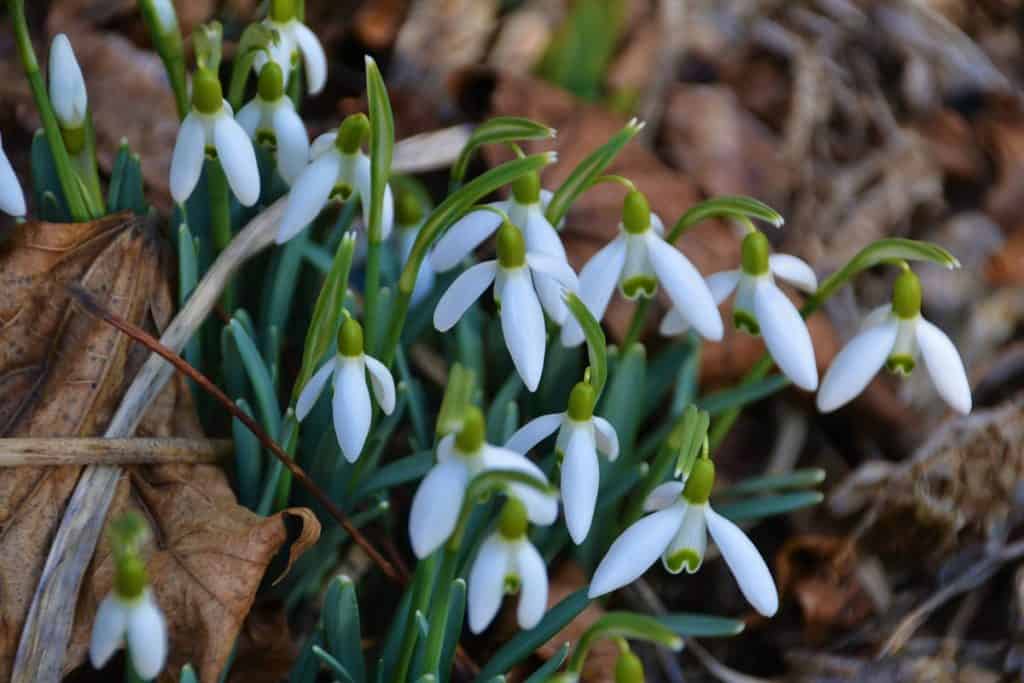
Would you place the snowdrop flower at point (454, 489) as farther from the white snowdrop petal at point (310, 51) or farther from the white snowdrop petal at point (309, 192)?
the white snowdrop petal at point (310, 51)

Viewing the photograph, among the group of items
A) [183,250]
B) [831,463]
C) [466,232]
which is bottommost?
[831,463]

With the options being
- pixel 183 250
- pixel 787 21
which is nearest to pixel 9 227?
pixel 183 250

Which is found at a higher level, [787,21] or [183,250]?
[183,250]

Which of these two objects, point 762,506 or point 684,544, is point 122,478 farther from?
point 762,506

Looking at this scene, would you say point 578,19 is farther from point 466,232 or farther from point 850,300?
point 466,232

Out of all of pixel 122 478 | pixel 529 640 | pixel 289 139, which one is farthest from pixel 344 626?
pixel 289 139

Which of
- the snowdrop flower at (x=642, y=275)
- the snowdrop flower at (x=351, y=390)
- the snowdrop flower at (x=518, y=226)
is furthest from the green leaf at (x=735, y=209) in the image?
the snowdrop flower at (x=351, y=390)
